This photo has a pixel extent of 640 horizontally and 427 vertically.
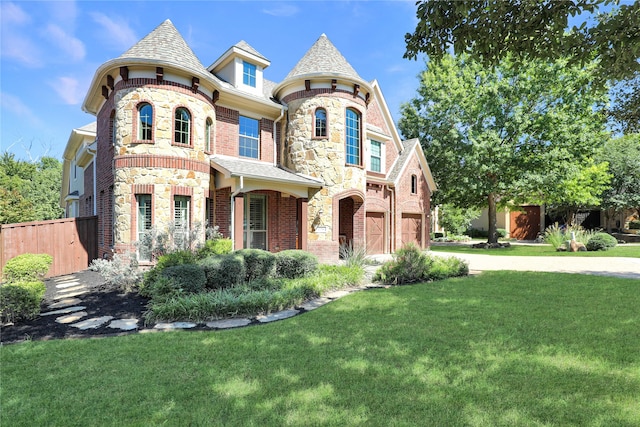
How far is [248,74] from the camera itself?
1362 centimetres

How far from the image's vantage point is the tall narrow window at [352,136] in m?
14.2

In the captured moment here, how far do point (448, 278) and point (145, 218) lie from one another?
32.9 feet

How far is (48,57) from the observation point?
38.8 feet

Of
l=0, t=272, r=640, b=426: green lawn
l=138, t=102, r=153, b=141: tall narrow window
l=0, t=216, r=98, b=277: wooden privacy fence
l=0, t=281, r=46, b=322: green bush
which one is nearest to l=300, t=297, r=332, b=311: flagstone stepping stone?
l=0, t=272, r=640, b=426: green lawn

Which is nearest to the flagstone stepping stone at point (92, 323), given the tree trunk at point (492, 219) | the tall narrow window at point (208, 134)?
the tall narrow window at point (208, 134)

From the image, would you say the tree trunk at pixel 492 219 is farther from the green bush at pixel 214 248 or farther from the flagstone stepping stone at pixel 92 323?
the flagstone stepping stone at pixel 92 323

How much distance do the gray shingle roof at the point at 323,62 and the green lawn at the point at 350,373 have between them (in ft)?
35.6

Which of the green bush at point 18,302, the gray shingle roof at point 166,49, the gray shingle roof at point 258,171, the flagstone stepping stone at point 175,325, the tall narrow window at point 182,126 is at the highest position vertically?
the gray shingle roof at point 166,49

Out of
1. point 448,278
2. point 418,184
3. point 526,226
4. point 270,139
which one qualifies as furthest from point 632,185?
point 270,139

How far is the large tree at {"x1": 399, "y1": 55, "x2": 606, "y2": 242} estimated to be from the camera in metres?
18.9

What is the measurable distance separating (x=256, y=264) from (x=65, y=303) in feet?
14.2

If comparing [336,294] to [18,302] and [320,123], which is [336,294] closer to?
[18,302]

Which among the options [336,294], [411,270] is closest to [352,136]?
[411,270]

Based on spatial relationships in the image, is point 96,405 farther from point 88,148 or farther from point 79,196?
point 79,196
